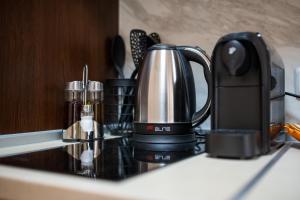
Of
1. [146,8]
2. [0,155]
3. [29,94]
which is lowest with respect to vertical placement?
[0,155]

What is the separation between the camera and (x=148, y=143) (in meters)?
0.77

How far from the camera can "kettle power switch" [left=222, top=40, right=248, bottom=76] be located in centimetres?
Answer: 60

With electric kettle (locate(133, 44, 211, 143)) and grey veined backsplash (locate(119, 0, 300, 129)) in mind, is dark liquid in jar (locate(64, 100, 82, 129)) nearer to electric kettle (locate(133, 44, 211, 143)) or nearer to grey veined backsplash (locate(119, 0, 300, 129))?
electric kettle (locate(133, 44, 211, 143))

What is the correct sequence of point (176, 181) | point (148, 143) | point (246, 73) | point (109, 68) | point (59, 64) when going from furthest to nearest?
point (109, 68), point (59, 64), point (148, 143), point (246, 73), point (176, 181)

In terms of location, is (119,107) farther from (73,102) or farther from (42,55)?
(42,55)

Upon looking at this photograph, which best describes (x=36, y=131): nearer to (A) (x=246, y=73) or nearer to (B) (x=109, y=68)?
(B) (x=109, y=68)

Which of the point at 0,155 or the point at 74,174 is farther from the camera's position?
the point at 0,155

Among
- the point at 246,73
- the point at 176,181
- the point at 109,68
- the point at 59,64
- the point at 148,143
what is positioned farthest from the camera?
the point at 109,68

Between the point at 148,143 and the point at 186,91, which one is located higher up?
the point at 186,91

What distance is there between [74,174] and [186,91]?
43 cm

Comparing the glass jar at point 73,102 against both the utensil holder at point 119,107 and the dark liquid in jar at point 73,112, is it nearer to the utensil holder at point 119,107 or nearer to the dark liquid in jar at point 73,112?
the dark liquid in jar at point 73,112

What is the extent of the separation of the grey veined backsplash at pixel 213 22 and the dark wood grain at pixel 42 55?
0.50ft

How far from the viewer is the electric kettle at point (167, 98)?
781 millimetres

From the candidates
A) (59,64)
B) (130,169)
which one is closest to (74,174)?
(130,169)
